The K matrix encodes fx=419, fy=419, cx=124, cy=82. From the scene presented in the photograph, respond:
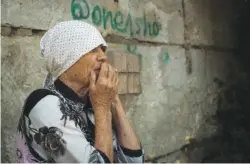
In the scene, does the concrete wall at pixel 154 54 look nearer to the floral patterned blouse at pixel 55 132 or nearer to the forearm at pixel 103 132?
the floral patterned blouse at pixel 55 132

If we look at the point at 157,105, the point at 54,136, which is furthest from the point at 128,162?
the point at 157,105

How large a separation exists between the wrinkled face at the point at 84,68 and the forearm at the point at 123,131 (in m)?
0.25

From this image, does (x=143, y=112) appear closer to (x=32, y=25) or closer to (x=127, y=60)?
(x=127, y=60)

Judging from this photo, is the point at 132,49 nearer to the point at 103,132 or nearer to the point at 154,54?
the point at 154,54

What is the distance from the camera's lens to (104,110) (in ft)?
6.08

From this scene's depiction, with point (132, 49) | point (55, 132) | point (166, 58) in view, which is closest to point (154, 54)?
point (166, 58)

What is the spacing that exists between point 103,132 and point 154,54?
1.95m

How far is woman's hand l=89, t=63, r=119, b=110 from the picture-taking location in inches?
72.8

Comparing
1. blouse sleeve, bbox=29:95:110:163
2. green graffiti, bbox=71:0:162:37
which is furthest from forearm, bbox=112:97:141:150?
green graffiti, bbox=71:0:162:37

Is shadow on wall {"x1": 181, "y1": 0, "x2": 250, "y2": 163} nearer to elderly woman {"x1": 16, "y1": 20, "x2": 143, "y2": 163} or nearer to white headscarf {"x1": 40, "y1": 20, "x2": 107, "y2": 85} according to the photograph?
elderly woman {"x1": 16, "y1": 20, "x2": 143, "y2": 163}

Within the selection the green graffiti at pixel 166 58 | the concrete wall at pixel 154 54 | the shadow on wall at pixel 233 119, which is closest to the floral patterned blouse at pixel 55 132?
the concrete wall at pixel 154 54

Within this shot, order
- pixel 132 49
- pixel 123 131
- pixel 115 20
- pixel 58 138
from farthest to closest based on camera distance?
pixel 132 49 → pixel 115 20 → pixel 123 131 → pixel 58 138

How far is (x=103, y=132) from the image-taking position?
1800mm

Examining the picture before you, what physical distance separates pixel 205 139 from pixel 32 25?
2618 mm
